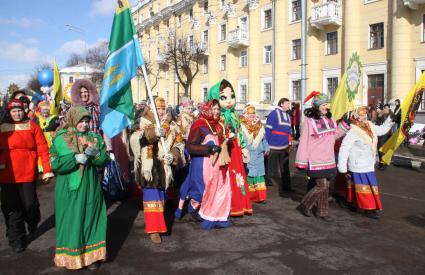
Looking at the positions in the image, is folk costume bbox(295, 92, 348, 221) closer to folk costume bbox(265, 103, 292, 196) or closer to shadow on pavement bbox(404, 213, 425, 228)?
shadow on pavement bbox(404, 213, 425, 228)

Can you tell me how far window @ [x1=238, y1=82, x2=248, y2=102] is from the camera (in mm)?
35688

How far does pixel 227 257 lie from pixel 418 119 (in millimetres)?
19707

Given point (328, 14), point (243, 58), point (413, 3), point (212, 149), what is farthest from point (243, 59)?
point (212, 149)

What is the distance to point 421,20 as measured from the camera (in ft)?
69.4

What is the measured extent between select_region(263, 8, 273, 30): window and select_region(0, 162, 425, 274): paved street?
1081 inches

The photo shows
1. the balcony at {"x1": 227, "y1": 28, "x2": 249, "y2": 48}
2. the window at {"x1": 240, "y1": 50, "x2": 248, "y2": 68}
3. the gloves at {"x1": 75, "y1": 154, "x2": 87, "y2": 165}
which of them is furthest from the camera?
the window at {"x1": 240, "y1": 50, "x2": 248, "y2": 68}

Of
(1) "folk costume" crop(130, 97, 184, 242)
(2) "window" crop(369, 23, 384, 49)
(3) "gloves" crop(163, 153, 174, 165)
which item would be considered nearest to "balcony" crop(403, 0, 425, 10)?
(2) "window" crop(369, 23, 384, 49)

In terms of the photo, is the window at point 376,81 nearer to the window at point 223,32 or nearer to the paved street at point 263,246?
the window at point 223,32

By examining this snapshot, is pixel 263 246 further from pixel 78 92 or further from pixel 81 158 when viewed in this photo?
pixel 78 92

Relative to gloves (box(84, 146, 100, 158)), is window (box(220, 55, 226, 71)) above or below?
above

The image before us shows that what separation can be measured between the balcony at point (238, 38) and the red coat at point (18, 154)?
31.0 m

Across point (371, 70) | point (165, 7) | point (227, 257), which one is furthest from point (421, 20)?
point (165, 7)

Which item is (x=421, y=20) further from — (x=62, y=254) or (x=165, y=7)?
(x=165, y=7)

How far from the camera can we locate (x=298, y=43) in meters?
29.4
